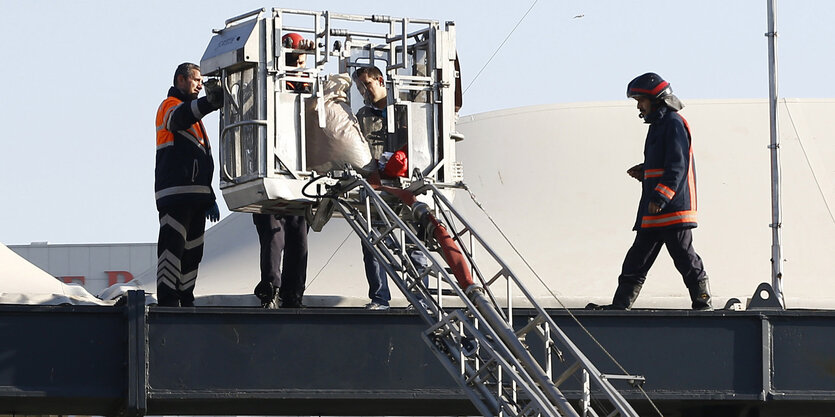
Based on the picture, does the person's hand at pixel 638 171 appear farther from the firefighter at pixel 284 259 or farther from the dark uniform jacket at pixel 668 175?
the firefighter at pixel 284 259

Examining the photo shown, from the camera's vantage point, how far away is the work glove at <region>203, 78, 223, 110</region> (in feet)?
37.1

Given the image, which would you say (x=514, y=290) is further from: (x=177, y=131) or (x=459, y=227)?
(x=177, y=131)

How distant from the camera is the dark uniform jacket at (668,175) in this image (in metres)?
11.4

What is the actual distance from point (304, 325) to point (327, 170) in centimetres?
132

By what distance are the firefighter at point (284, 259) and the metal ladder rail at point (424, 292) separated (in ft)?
2.52

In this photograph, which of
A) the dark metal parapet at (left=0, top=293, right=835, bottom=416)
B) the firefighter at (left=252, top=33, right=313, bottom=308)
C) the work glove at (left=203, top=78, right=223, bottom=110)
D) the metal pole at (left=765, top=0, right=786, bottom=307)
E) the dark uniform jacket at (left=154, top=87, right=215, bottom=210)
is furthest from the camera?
the metal pole at (left=765, top=0, right=786, bottom=307)

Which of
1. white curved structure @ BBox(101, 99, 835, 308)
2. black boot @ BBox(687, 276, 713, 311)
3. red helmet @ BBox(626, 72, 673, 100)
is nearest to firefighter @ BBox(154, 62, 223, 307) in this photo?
red helmet @ BBox(626, 72, 673, 100)

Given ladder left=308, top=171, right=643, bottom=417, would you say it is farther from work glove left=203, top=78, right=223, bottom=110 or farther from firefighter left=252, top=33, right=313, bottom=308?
work glove left=203, top=78, right=223, bottom=110

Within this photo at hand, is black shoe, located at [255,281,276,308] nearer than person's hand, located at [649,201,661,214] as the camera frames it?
No

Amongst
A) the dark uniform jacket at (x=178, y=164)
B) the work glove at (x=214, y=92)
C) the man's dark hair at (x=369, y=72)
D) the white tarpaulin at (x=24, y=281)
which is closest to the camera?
the work glove at (x=214, y=92)

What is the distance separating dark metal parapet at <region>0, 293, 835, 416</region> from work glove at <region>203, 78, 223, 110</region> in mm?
1661

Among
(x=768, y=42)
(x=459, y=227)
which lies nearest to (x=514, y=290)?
(x=459, y=227)

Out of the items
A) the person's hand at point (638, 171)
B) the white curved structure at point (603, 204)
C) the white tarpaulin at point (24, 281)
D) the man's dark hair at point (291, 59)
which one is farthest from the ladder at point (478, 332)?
the white curved structure at point (603, 204)

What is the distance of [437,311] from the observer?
9852mm
